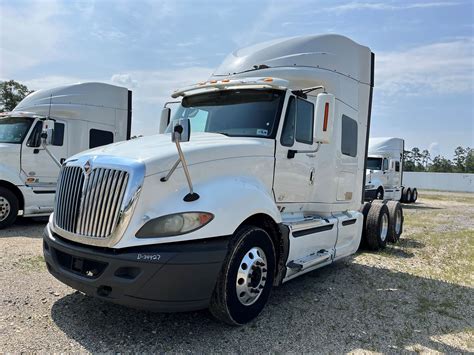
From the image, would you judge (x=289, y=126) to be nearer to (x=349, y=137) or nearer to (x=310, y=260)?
(x=310, y=260)

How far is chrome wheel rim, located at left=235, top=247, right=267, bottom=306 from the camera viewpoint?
4.00 metres

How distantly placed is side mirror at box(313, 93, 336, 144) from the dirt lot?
2070 millimetres

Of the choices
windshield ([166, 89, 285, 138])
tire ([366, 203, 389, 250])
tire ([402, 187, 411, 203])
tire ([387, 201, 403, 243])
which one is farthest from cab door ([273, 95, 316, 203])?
tire ([402, 187, 411, 203])

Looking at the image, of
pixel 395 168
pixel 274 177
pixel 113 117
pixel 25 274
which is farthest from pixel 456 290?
pixel 395 168

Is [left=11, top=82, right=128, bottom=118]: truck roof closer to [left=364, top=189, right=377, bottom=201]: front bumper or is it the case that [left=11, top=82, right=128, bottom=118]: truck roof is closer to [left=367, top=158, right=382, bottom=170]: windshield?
[left=364, top=189, right=377, bottom=201]: front bumper

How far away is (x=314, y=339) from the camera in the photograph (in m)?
3.96

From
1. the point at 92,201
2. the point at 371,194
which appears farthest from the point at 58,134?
the point at 371,194

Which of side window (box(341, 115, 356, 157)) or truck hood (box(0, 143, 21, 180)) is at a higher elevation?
side window (box(341, 115, 356, 157))

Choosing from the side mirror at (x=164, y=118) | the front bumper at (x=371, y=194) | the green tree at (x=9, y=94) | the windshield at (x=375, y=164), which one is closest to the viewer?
the side mirror at (x=164, y=118)

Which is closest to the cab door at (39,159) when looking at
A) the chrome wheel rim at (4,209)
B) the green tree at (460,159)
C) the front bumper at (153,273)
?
the chrome wheel rim at (4,209)

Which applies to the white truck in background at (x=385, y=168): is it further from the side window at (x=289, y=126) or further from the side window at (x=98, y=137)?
the side window at (x=289, y=126)

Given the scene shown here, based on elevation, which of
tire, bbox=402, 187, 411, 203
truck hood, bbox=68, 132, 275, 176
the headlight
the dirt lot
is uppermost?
truck hood, bbox=68, 132, 275, 176

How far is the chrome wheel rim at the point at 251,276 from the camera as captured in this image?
4.00 meters

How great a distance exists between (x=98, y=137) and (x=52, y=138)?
4.29 ft
